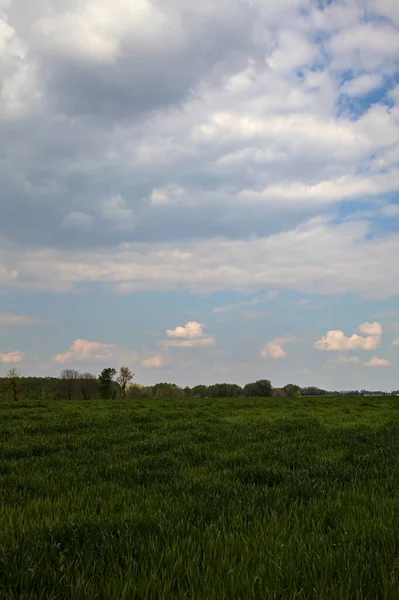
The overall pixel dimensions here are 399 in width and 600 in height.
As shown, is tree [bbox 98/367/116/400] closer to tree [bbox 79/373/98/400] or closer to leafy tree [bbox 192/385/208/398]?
tree [bbox 79/373/98/400]

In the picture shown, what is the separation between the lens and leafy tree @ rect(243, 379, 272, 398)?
12888cm

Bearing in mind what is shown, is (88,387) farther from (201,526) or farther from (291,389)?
(201,526)

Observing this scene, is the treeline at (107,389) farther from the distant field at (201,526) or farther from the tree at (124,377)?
the distant field at (201,526)

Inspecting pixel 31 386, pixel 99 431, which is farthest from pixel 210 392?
pixel 99 431

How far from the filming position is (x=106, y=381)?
108938 millimetres

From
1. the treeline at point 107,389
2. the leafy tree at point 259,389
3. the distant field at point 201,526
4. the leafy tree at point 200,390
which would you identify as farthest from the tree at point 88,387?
the distant field at point 201,526

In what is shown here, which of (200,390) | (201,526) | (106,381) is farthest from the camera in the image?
(200,390)

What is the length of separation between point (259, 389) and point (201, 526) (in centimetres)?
13044

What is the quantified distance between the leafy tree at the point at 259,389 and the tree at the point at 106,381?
44.2 metres

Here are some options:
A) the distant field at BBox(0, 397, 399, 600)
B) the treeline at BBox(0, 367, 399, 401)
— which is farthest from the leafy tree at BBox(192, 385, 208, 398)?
the distant field at BBox(0, 397, 399, 600)

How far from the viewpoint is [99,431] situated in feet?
49.5

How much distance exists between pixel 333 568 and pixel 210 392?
475 feet

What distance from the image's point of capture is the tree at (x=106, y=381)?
109 metres

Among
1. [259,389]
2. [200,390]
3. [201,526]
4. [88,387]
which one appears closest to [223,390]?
[200,390]
